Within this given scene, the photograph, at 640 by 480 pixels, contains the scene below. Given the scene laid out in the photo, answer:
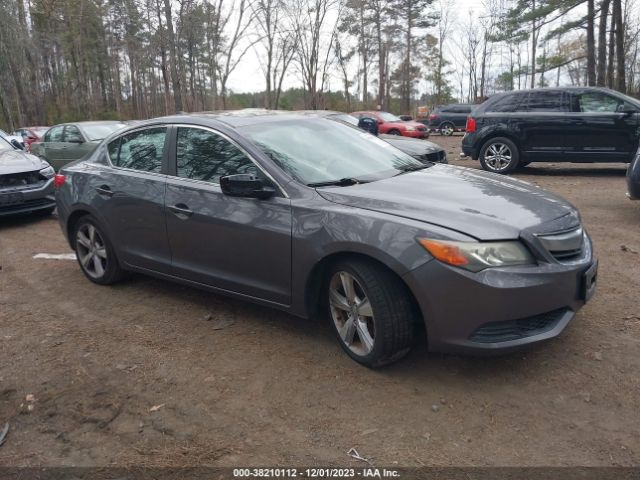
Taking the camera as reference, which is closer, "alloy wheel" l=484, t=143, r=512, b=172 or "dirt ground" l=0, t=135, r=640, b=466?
"dirt ground" l=0, t=135, r=640, b=466

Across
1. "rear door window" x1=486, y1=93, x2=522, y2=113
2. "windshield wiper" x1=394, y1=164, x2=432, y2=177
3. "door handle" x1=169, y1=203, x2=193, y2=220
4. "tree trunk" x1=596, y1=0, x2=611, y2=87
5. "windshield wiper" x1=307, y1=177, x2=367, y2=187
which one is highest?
"tree trunk" x1=596, y1=0, x2=611, y2=87

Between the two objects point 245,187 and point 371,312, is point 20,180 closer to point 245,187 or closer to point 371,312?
point 245,187

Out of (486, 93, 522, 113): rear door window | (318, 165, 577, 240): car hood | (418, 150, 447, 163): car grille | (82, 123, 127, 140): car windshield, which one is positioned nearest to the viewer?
(318, 165, 577, 240): car hood

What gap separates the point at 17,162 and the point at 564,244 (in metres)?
8.08

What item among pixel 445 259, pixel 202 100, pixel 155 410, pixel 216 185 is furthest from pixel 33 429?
pixel 202 100

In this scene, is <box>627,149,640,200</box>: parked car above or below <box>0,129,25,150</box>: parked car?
below

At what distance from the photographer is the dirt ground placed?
2.62m

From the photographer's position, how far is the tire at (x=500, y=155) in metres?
10.6

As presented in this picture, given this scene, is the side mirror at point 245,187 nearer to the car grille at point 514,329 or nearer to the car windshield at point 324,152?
the car windshield at point 324,152

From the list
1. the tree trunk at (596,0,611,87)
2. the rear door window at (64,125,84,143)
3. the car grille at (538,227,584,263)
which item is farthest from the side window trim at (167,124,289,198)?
the tree trunk at (596,0,611,87)

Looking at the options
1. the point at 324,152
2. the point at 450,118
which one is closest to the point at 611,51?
the point at 450,118

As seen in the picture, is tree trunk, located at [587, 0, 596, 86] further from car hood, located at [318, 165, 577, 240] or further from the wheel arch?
the wheel arch

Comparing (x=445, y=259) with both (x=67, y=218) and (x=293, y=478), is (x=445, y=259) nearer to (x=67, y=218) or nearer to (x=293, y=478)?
(x=293, y=478)

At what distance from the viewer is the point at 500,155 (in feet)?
35.3
